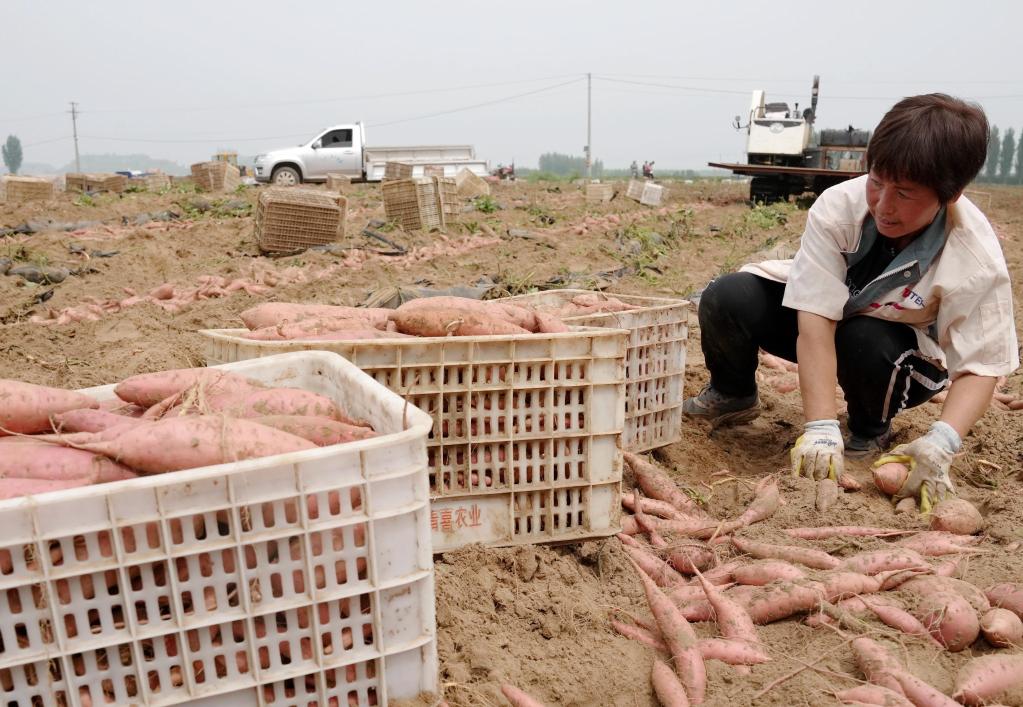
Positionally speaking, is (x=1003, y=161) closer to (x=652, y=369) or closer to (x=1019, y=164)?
(x=1019, y=164)

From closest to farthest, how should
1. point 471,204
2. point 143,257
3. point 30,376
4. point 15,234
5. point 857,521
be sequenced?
1. point 857,521
2. point 30,376
3. point 143,257
4. point 15,234
5. point 471,204

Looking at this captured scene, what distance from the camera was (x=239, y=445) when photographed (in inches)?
64.8

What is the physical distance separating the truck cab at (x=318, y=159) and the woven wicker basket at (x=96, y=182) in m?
3.50

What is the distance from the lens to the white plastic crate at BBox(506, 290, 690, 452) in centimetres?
351

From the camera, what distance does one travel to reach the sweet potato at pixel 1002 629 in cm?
207

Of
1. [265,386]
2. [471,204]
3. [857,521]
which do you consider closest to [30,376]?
[265,386]

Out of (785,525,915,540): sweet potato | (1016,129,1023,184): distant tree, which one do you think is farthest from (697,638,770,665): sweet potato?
(1016,129,1023,184): distant tree

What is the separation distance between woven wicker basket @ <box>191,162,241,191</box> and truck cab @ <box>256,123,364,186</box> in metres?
1.44

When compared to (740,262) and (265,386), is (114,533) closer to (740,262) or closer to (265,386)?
(265,386)

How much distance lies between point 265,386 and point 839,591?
1679 mm

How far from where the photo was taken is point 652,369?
3639 mm

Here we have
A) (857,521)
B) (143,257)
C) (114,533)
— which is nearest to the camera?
(114,533)

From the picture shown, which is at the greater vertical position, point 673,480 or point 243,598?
point 243,598

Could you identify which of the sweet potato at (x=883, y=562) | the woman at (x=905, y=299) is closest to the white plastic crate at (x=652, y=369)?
the woman at (x=905, y=299)
